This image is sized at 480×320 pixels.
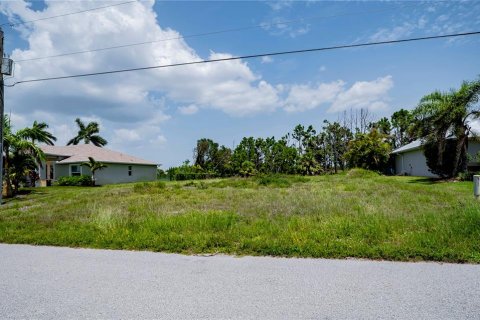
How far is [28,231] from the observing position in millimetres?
7645

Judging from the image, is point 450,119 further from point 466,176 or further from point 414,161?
point 414,161

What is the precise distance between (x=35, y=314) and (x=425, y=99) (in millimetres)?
23104

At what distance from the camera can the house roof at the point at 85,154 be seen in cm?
3084

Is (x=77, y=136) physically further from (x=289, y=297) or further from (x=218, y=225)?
(x=289, y=297)

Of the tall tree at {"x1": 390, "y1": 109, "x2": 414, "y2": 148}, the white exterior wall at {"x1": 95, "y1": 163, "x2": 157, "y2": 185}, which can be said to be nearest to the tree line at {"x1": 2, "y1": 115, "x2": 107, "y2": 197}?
the white exterior wall at {"x1": 95, "y1": 163, "x2": 157, "y2": 185}

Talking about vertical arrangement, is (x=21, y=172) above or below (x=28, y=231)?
above

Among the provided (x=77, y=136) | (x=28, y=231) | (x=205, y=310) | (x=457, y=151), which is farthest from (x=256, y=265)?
(x=77, y=136)

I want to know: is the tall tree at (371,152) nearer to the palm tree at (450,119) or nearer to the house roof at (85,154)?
the palm tree at (450,119)

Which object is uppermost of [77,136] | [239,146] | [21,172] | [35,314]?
[77,136]

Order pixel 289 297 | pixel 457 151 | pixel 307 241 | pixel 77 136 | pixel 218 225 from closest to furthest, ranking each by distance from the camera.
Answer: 1. pixel 289 297
2. pixel 307 241
3. pixel 218 225
4. pixel 457 151
5. pixel 77 136

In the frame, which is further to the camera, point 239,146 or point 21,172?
point 239,146

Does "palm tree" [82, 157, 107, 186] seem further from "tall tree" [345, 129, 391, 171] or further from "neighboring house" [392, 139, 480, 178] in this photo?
"neighboring house" [392, 139, 480, 178]

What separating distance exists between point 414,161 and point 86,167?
30.3 m

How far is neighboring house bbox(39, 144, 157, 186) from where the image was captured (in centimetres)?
3023
